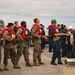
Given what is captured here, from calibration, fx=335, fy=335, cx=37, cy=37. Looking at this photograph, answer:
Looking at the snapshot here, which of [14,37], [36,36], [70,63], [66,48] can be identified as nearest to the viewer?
[70,63]

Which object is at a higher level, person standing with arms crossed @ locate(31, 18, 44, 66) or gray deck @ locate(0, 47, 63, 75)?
person standing with arms crossed @ locate(31, 18, 44, 66)

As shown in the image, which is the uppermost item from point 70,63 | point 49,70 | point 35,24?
A: point 35,24

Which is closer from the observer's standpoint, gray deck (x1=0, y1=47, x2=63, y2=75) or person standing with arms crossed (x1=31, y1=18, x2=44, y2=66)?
gray deck (x1=0, y1=47, x2=63, y2=75)

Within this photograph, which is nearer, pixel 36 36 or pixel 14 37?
pixel 14 37

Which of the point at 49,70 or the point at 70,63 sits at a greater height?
the point at 70,63

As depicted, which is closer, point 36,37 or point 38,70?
point 38,70

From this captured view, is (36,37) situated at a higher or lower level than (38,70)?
higher

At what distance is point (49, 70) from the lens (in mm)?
12133

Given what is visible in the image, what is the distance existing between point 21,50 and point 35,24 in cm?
116

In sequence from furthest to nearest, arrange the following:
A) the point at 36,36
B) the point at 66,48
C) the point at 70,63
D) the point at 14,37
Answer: the point at 66,48 → the point at 36,36 → the point at 14,37 → the point at 70,63

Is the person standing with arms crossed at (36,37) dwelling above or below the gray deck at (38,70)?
above

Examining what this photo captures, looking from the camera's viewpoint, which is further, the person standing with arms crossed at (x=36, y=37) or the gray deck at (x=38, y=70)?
the person standing with arms crossed at (x=36, y=37)

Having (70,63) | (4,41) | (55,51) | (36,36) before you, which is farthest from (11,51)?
(70,63)

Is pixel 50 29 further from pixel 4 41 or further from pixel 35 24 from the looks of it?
pixel 4 41
